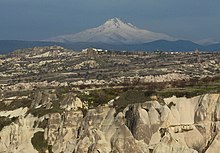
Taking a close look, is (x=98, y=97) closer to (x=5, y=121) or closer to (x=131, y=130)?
(x=5, y=121)

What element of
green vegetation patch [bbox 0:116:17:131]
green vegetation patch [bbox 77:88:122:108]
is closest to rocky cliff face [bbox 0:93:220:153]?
green vegetation patch [bbox 0:116:17:131]

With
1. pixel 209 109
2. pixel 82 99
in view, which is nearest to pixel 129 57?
pixel 82 99

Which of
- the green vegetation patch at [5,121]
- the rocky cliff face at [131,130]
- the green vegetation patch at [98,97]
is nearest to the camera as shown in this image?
the rocky cliff face at [131,130]

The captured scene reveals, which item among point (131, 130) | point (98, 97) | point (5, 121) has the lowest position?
point (5, 121)

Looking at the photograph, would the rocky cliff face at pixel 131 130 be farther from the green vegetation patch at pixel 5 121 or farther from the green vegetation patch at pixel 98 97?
the green vegetation patch at pixel 98 97

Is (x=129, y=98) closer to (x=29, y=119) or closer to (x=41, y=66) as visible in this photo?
(x=29, y=119)

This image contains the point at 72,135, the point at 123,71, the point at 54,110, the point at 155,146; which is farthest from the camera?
the point at 123,71

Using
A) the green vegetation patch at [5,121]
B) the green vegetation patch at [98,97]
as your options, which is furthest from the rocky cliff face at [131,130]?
the green vegetation patch at [98,97]

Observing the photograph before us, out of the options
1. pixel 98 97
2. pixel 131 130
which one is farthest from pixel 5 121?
pixel 131 130
